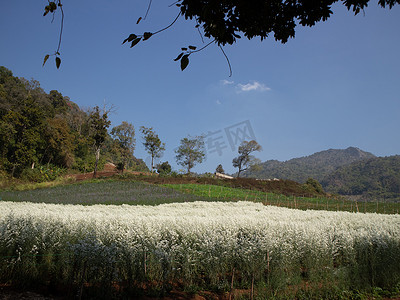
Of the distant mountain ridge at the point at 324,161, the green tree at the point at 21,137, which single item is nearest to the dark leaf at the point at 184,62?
the green tree at the point at 21,137

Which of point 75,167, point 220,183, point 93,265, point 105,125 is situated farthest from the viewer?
point 75,167

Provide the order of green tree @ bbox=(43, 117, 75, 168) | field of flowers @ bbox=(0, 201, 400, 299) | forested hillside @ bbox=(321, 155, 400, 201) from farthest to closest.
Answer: forested hillside @ bbox=(321, 155, 400, 201) → green tree @ bbox=(43, 117, 75, 168) → field of flowers @ bbox=(0, 201, 400, 299)

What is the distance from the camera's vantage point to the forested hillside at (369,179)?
202 feet

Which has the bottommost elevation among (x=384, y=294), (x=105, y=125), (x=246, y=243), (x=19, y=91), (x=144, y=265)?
(x=384, y=294)

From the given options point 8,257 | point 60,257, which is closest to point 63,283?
point 60,257

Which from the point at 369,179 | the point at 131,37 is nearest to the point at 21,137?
the point at 131,37

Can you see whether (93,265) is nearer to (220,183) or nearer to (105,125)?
(220,183)

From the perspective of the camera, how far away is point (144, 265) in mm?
4133

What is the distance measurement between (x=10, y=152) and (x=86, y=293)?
36.6 metres

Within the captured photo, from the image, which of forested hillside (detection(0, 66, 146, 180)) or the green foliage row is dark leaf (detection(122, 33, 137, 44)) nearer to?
the green foliage row

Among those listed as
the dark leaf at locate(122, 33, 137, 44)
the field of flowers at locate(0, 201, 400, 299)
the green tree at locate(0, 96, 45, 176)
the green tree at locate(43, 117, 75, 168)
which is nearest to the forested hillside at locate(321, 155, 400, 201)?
the green tree at locate(43, 117, 75, 168)

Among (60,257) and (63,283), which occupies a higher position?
(60,257)

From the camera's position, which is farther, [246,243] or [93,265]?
[246,243]

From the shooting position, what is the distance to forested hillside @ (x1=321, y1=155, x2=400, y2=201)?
202ft
